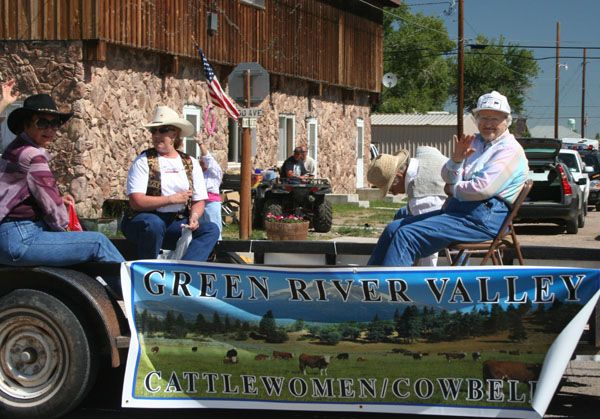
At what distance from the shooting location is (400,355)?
5852mm

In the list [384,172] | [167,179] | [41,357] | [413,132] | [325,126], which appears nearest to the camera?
[41,357]

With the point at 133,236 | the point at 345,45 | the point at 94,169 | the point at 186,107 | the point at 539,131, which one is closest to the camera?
the point at 133,236

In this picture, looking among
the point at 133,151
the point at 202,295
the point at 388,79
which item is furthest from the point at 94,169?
the point at 388,79

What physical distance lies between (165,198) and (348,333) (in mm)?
2048

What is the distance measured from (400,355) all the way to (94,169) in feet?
48.0

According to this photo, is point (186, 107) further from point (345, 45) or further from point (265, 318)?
point (265, 318)

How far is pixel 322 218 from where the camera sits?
2175 centimetres

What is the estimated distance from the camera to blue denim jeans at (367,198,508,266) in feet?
20.9

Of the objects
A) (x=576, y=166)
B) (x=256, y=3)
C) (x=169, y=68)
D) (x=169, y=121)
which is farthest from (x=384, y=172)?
(x=576, y=166)

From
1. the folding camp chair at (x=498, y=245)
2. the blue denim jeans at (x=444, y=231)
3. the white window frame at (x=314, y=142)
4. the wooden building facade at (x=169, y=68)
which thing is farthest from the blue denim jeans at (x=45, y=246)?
the white window frame at (x=314, y=142)

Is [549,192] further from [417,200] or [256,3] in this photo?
[417,200]

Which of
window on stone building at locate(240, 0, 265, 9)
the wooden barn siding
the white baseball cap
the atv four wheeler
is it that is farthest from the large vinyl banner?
window on stone building at locate(240, 0, 265, 9)

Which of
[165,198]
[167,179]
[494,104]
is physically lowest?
[165,198]

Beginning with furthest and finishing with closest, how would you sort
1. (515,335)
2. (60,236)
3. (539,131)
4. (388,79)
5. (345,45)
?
(539,131)
(388,79)
(345,45)
(60,236)
(515,335)
